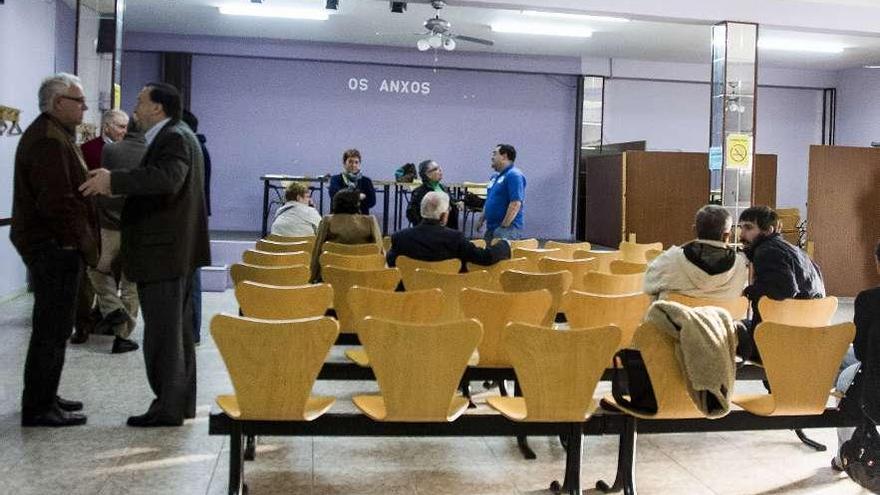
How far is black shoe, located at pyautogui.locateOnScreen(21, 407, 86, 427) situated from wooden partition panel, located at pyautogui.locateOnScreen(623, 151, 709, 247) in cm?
923

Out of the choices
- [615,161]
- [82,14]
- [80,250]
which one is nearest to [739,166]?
[615,161]

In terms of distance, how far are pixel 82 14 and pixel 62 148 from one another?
4.96m

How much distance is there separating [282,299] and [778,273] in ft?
7.92

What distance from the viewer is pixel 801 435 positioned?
4.27m

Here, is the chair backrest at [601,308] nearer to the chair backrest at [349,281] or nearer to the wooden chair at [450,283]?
the wooden chair at [450,283]

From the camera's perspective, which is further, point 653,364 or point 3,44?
point 3,44

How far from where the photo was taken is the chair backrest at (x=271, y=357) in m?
2.94

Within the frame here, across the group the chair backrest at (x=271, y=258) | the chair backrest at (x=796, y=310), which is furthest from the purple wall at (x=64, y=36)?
the chair backrest at (x=796, y=310)

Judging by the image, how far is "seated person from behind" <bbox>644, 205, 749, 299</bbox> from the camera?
13.8ft

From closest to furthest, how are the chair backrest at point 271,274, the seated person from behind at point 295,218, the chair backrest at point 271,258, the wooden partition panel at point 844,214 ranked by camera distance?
the chair backrest at point 271,274, the chair backrest at point 271,258, the seated person from behind at point 295,218, the wooden partition panel at point 844,214

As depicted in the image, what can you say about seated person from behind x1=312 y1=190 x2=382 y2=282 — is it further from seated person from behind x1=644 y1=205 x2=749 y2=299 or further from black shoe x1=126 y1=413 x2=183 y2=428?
seated person from behind x1=644 y1=205 x2=749 y2=299

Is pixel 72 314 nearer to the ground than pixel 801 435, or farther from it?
farther from it

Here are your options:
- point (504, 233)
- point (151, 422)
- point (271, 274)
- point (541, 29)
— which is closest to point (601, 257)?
point (504, 233)

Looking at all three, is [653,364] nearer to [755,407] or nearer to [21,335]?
[755,407]
